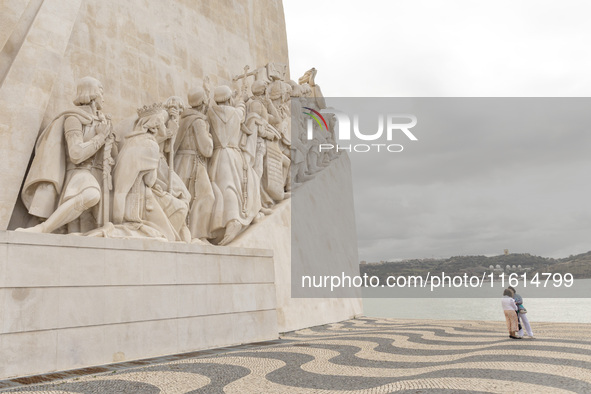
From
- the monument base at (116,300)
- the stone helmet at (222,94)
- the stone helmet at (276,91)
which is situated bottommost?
the monument base at (116,300)

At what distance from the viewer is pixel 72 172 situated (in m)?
5.24

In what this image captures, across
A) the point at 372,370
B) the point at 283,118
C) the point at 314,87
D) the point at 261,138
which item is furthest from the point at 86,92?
the point at 314,87

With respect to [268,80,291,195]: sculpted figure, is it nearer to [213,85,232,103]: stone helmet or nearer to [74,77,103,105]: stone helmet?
[213,85,232,103]: stone helmet

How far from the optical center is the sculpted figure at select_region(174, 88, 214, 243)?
698cm

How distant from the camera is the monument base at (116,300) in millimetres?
4156

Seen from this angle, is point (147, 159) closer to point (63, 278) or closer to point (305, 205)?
point (63, 278)

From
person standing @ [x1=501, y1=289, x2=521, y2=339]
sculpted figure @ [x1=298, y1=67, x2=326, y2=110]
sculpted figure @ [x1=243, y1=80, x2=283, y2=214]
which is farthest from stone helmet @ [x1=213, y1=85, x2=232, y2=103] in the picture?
person standing @ [x1=501, y1=289, x2=521, y2=339]

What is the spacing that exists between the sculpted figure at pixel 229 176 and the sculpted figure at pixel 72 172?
1.97m

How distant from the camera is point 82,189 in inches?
201

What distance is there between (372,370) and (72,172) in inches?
139

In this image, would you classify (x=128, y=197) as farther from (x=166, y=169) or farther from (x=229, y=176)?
(x=229, y=176)

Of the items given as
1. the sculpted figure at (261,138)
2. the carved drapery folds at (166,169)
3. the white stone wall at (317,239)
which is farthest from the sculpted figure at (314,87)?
the sculpted figure at (261,138)

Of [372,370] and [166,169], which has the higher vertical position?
[166,169]

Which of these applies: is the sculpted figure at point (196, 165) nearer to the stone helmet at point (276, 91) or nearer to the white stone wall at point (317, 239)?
the white stone wall at point (317, 239)
